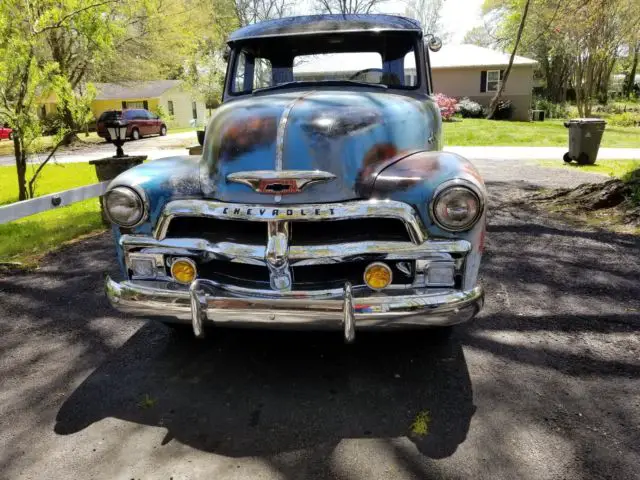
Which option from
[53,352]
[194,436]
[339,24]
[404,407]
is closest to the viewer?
[194,436]

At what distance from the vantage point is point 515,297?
434 cm

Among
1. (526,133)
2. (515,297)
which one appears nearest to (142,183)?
(515,297)

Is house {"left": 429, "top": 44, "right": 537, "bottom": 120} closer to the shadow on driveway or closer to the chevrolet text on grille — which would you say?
the shadow on driveway

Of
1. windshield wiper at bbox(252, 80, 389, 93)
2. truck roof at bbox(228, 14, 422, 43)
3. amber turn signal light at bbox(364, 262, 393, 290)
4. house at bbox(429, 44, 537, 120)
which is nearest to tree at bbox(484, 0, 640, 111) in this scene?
house at bbox(429, 44, 537, 120)

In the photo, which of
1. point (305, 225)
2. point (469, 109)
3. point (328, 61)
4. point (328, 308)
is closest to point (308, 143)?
point (305, 225)

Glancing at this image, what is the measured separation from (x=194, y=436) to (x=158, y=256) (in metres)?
1.01

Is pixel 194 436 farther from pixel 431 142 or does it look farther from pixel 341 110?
pixel 431 142

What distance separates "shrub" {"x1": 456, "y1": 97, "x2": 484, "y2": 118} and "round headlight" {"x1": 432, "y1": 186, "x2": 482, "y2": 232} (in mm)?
26533

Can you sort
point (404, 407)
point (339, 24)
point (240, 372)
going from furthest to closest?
1. point (339, 24)
2. point (240, 372)
3. point (404, 407)

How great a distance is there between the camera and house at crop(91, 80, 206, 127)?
1471 inches

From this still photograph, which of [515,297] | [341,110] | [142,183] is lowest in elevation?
[515,297]

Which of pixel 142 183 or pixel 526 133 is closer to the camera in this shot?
pixel 142 183

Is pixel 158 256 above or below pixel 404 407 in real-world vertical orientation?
above

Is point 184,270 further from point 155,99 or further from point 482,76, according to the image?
point 155,99
